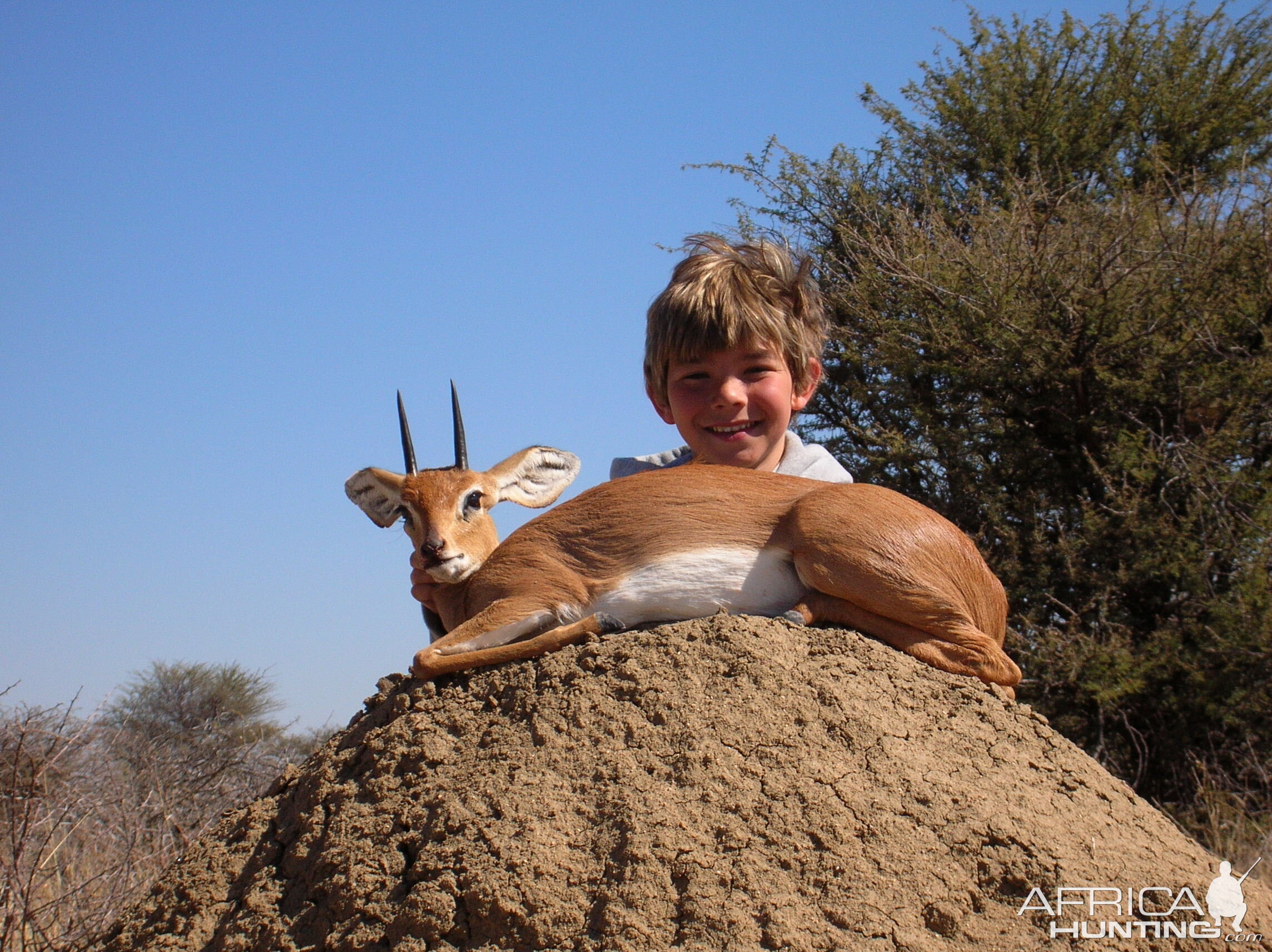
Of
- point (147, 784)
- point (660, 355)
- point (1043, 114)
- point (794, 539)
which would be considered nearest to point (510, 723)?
point (794, 539)

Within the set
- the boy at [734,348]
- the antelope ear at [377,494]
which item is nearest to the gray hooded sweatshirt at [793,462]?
the boy at [734,348]

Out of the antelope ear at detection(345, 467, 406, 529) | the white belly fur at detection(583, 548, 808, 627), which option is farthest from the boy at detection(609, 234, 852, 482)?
the white belly fur at detection(583, 548, 808, 627)

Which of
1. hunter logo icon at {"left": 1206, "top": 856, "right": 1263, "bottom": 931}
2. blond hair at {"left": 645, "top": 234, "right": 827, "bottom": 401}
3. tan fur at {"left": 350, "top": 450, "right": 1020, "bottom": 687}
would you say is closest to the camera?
hunter logo icon at {"left": 1206, "top": 856, "right": 1263, "bottom": 931}

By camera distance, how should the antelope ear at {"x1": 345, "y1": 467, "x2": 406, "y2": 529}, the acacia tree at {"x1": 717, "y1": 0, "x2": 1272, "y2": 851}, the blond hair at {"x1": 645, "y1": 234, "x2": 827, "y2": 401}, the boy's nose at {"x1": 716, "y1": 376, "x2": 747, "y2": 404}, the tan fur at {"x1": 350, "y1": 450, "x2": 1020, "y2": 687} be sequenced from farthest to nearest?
the acacia tree at {"x1": 717, "y1": 0, "x2": 1272, "y2": 851}, the boy's nose at {"x1": 716, "y1": 376, "x2": 747, "y2": 404}, the blond hair at {"x1": 645, "y1": 234, "x2": 827, "y2": 401}, the antelope ear at {"x1": 345, "y1": 467, "x2": 406, "y2": 529}, the tan fur at {"x1": 350, "y1": 450, "x2": 1020, "y2": 687}

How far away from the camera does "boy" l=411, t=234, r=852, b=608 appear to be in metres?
4.77

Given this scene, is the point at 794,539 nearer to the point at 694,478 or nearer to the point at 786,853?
the point at 694,478

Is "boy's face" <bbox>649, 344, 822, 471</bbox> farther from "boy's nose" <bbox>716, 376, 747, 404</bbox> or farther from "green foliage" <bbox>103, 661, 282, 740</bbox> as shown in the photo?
"green foliage" <bbox>103, 661, 282, 740</bbox>

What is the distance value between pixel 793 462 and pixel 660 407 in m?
0.70

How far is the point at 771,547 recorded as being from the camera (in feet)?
11.6

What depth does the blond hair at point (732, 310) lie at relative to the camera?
15.6 feet

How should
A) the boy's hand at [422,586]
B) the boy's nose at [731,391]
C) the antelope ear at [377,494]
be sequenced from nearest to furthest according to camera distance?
the boy's hand at [422,586]
the antelope ear at [377,494]
the boy's nose at [731,391]

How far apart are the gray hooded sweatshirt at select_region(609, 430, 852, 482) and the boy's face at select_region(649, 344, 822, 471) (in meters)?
0.18

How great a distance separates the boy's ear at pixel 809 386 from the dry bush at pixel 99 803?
3423 mm

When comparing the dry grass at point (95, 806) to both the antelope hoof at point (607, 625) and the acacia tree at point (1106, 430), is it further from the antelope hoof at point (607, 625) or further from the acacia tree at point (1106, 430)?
the acacia tree at point (1106, 430)
